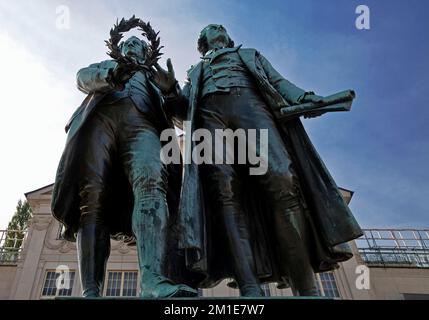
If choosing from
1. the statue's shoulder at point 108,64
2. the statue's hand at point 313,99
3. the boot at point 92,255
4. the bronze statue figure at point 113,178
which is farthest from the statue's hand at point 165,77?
the boot at point 92,255

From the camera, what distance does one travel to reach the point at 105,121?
4574 millimetres

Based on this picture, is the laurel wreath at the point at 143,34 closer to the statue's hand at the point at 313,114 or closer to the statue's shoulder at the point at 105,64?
the statue's shoulder at the point at 105,64

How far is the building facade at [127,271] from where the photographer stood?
22484mm

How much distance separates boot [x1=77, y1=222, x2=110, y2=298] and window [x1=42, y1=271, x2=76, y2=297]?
20.0 metres

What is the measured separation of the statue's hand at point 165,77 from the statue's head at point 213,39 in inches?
50.5

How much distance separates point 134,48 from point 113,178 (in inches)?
65.3

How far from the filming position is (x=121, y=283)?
2258 cm

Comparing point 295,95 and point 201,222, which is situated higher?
point 295,95

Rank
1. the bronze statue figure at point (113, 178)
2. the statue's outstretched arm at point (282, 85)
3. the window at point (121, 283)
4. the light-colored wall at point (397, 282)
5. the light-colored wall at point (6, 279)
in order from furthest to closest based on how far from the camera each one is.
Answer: the light-colored wall at point (397, 282) < the light-colored wall at point (6, 279) < the window at point (121, 283) < the statue's outstretched arm at point (282, 85) < the bronze statue figure at point (113, 178)

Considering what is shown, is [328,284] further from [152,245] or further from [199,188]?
[152,245]

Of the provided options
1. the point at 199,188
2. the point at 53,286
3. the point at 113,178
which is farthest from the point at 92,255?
the point at 53,286
